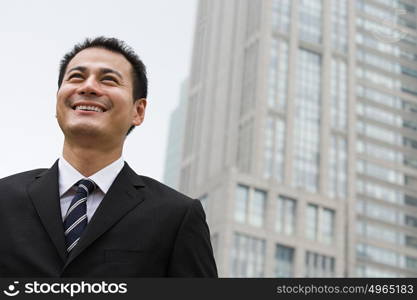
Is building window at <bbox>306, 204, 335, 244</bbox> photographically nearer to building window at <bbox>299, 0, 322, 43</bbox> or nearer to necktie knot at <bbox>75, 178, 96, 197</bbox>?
building window at <bbox>299, 0, 322, 43</bbox>

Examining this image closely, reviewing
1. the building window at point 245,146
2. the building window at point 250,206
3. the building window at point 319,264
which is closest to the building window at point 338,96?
the building window at point 245,146

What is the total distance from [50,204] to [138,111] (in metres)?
0.77

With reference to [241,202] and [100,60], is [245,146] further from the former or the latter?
[100,60]

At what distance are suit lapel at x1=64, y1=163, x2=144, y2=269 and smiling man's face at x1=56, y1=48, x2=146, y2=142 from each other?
194mm

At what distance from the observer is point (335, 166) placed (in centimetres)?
8775

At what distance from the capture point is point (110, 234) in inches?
120

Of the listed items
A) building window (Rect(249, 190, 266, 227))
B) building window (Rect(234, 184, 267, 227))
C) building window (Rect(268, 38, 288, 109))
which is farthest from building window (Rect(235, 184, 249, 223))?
building window (Rect(268, 38, 288, 109))

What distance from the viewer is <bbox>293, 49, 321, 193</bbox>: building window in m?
85.2

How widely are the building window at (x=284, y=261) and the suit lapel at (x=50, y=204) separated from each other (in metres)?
75.6

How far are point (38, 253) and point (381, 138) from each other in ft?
308

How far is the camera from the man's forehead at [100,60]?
346 cm

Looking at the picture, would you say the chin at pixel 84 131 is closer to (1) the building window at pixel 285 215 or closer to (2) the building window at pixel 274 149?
(1) the building window at pixel 285 215

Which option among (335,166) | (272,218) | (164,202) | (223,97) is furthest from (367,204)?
(164,202)

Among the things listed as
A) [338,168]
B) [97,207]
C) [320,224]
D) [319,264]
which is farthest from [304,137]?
[97,207]
